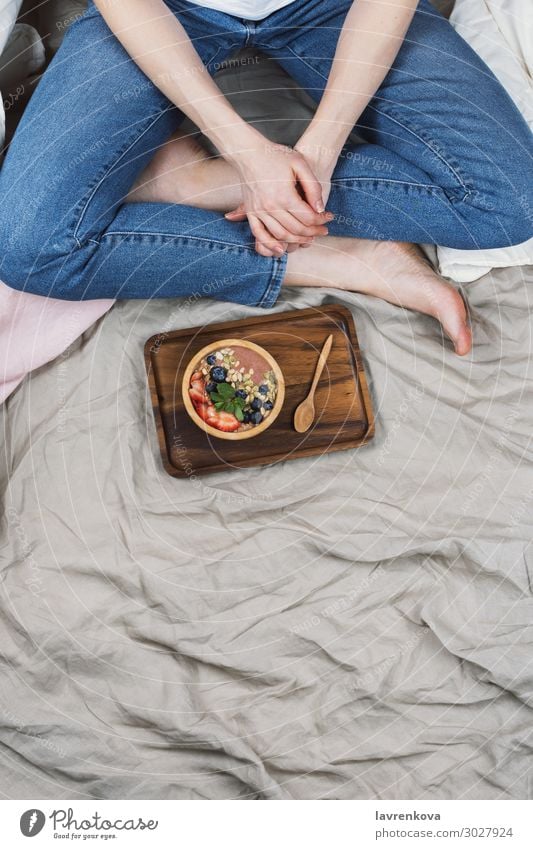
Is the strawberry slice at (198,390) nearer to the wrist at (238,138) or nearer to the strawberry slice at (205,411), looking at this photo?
the strawberry slice at (205,411)

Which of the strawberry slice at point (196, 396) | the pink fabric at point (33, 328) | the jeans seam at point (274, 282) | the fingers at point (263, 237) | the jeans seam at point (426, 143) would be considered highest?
the jeans seam at point (426, 143)

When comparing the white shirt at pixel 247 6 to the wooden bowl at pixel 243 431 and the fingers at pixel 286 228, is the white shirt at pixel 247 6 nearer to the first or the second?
the fingers at pixel 286 228

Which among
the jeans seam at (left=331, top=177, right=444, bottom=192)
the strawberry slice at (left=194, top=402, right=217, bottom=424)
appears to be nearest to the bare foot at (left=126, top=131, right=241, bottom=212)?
the jeans seam at (left=331, top=177, right=444, bottom=192)

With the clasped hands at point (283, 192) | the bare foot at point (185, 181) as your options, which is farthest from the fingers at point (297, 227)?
the bare foot at point (185, 181)

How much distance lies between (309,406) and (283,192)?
21 cm

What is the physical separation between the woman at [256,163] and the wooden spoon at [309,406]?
0.07 m

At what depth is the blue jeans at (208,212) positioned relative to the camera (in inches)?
24.1

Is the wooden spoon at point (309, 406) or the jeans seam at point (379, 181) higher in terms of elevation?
the jeans seam at point (379, 181)

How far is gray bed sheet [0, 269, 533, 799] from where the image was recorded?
2.13ft

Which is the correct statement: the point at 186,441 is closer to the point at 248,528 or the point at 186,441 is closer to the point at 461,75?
the point at 248,528

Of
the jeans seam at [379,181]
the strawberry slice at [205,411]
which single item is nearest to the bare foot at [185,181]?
the jeans seam at [379,181]

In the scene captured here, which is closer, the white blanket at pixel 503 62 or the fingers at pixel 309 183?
the fingers at pixel 309 183

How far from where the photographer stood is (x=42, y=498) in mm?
687

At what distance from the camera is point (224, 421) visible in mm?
671
